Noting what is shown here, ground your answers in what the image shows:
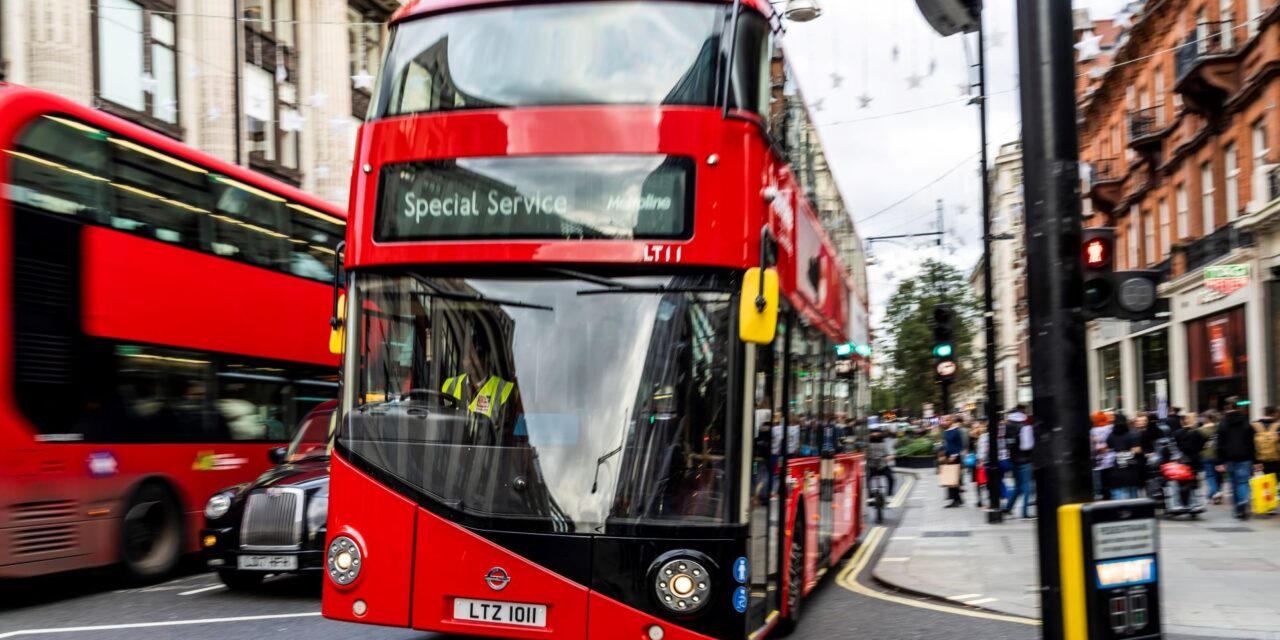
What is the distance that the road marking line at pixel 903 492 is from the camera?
2397cm

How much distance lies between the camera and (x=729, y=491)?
6.11 metres

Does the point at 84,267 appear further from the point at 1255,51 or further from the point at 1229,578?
the point at 1255,51

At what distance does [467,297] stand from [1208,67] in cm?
2250

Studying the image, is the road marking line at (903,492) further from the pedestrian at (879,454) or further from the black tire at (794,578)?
the black tire at (794,578)

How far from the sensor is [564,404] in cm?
621

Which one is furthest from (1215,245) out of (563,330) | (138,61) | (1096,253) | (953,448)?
(563,330)

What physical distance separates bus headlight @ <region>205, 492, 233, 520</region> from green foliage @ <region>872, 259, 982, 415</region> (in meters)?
40.9

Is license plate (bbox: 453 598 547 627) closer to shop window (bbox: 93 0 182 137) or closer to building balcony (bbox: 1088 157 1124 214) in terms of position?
shop window (bbox: 93 0 182 137)

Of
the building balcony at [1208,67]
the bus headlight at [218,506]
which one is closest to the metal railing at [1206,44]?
the building balcony at [1208,67]

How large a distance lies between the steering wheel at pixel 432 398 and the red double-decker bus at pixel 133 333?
4725 millimetres

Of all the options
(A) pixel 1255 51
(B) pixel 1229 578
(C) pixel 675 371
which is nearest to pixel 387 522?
(C) pixel 675 371

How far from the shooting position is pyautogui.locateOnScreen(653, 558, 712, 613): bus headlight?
5961 millimetres

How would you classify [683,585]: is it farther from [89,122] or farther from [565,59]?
[89,122]

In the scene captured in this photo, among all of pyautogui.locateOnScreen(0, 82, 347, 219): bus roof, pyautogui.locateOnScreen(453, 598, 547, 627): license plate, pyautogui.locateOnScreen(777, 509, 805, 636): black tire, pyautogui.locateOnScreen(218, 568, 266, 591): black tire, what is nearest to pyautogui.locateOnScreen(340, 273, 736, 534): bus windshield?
pyautogui.locateOnScreen(453, 598, 547, 627): license plate
